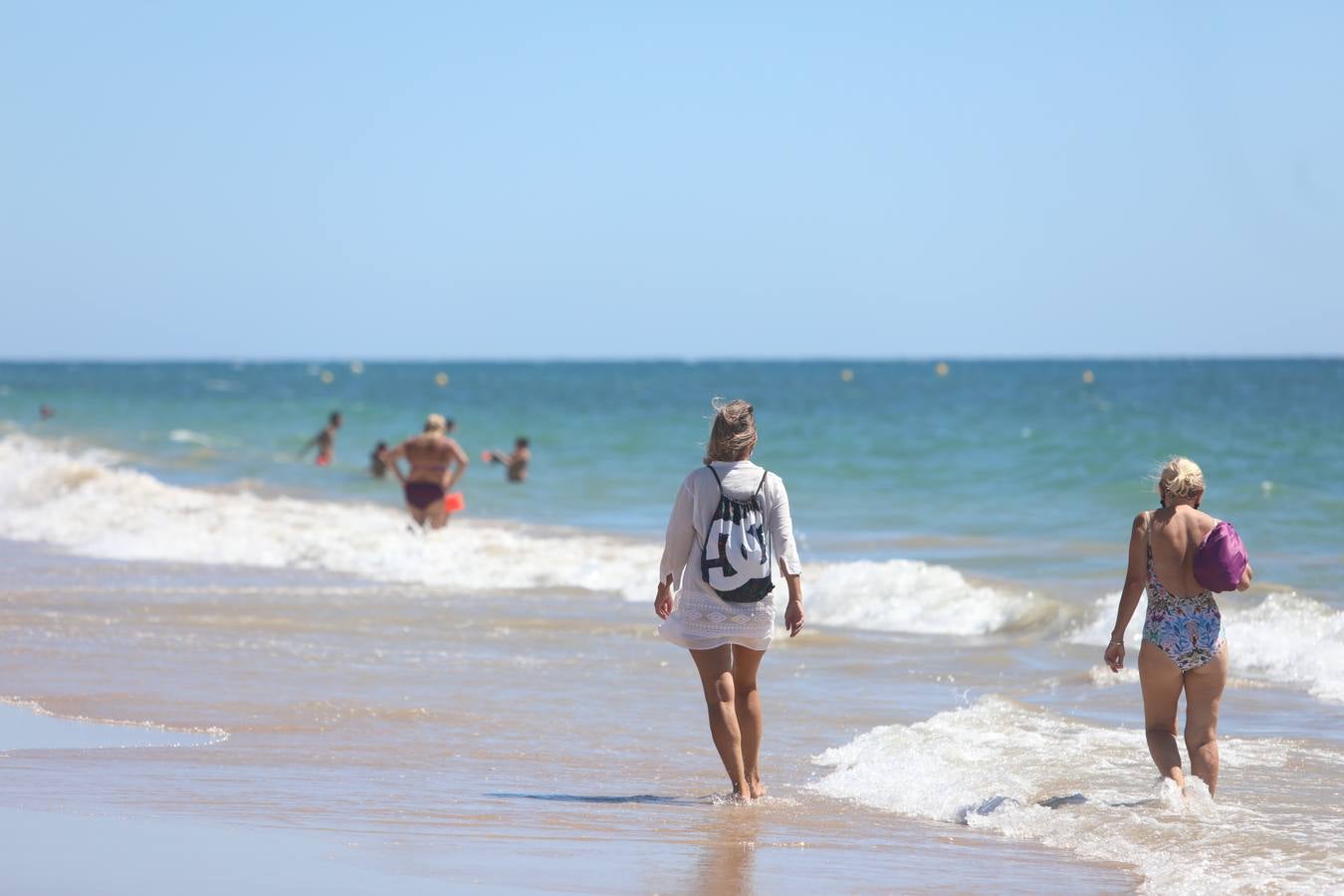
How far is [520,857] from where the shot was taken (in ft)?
16.9

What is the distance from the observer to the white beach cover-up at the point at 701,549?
233 inches

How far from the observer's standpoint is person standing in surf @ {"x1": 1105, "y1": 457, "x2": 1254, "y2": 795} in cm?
583

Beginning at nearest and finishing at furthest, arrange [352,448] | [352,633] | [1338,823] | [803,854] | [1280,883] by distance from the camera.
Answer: [1280,883] → [803,854] → [1338,823] → [352,633] → [352,448]

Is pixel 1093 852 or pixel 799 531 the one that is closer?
pixel 1093 852

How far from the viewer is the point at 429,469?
1428cm

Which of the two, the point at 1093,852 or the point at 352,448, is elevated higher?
the point at 352,448

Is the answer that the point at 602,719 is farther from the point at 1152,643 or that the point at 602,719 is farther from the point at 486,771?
the point at 1152,643

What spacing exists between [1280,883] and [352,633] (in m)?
6.59

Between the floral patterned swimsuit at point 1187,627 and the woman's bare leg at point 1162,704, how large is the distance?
41 millimetres

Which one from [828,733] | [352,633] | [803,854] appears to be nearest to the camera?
[803,854]

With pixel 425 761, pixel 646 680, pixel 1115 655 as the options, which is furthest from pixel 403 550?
pixel 1115 655

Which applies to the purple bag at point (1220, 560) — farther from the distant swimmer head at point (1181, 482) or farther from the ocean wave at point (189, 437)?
the ocean wave at point (189, 437)

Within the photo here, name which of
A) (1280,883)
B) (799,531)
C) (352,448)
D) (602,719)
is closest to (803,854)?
(1280,883)

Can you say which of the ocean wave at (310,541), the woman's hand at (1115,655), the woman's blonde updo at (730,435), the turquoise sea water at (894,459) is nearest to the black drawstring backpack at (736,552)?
the woman's blonde updo at (730,435)
